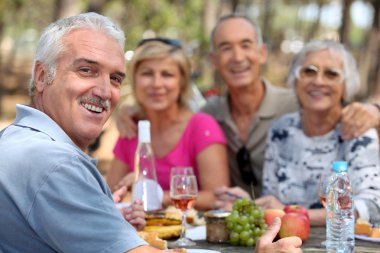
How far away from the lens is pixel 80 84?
2373 millimetres

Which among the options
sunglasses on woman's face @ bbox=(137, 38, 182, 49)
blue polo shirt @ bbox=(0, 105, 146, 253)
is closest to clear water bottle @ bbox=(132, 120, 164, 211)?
sunglasses on woman's face @ bbox=(137, 38, 182, 49)

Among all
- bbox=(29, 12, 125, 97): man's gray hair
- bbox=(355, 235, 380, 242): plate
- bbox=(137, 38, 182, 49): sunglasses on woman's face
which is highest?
bbox=(137, 38, 182, 49): sunglasses on woman's face

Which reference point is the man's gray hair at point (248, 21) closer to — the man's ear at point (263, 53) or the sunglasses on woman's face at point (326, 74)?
the man's ear at point (263, 53)

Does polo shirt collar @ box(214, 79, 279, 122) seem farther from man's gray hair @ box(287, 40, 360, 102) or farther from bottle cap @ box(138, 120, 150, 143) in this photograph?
bottle cap @ box(138, 120, 150, 143)

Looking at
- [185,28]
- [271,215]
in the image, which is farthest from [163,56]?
[185,28]

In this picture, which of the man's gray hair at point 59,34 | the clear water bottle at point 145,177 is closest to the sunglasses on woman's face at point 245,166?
the clear water bottle at point 145,177

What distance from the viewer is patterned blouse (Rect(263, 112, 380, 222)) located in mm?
3793

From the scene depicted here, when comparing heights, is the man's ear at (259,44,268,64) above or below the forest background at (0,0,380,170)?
below

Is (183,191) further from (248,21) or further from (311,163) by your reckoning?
(248,21)

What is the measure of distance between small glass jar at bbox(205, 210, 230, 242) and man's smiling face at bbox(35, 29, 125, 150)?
0.96 meters

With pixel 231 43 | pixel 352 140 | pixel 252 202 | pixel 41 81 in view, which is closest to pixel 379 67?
pixel 231 43

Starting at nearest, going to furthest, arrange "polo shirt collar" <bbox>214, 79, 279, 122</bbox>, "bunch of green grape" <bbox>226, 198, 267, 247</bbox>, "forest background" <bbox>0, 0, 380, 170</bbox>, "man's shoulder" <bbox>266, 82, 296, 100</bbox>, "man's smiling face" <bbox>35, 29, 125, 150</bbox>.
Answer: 1. "man's smiling face" <bbox>35, 29, 125, 150</bbox>
2. "bunch of green grape" <bbox>226, 198, 267, 247</bbox>
3. "polo shirt collar" <bbox>214, 79, 279, 122</bbox>
4. "man's shoulder" <bbox>266, 82, 296, 100</bbox>
5. "forest background" <bbox>0, 0, 380, 170</bbox>

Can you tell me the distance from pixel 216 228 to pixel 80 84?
3.77ft

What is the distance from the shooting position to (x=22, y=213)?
6.52ft
